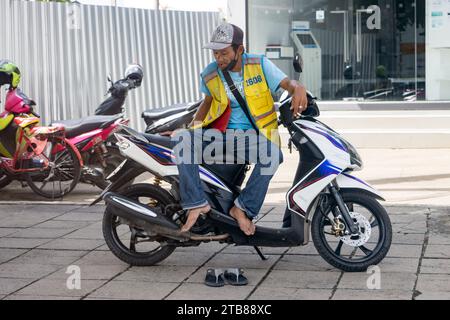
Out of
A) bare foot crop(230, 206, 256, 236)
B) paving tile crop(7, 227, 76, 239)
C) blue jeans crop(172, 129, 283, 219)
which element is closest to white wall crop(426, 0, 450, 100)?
paving tile crop(7, 227, 76, 239)

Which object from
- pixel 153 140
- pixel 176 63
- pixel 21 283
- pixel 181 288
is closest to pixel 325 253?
pixel 181 288

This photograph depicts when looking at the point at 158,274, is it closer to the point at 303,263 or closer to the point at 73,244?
the point at 303,263

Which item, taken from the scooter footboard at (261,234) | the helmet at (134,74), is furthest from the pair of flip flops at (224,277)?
the helmet at (134,74)

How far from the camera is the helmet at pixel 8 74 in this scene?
9820 millimetres

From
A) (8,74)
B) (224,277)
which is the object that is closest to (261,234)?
(224,277)

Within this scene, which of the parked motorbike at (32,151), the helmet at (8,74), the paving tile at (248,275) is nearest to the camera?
the paving tile at (248,275)

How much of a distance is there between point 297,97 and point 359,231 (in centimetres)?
103

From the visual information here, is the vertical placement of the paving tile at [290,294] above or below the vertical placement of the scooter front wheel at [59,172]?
below

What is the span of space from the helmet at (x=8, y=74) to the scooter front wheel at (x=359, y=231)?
15.8 ft

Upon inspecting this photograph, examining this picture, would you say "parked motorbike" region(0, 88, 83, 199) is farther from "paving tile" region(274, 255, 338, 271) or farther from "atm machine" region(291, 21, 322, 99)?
"atm machine" region(291, 21, 322, 99)

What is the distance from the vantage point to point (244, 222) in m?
6.21

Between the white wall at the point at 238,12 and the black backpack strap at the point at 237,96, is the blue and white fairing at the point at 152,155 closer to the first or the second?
the black backpack strap at the point at 237,96

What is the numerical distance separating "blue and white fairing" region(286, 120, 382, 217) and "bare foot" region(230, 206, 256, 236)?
301mm

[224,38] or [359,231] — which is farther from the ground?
[224,38]
